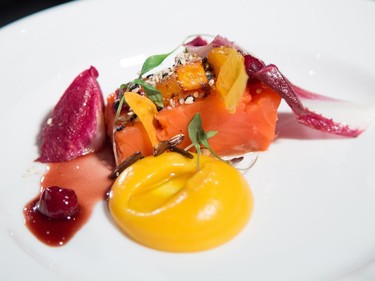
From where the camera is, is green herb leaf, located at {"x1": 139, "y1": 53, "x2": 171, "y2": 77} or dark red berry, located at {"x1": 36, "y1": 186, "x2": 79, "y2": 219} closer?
dark red berry, located at {"x1": 36, "y1": 186, "x2": 79, "y2": 219}

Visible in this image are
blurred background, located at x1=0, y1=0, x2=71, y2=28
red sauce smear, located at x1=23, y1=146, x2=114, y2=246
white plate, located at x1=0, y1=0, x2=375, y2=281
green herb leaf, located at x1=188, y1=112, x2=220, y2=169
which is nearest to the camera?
white plate, located at x1=0, y1=0, x2=375, y2=281

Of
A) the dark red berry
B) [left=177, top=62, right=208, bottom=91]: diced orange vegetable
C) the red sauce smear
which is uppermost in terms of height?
[left=177, top=62, right=208, bottom=91]: diced orange vegetable

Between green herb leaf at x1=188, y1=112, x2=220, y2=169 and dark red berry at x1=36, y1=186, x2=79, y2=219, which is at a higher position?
green herb leaf at x1=188, y1=112, x2=220, y2=169

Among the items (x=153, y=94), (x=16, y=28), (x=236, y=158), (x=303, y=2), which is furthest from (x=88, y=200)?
(x=303, y=2)

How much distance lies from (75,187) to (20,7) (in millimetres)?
2239

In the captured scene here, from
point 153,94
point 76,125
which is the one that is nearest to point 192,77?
point 153,94

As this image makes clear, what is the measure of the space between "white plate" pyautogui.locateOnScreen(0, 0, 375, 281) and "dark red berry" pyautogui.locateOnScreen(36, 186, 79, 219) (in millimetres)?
114

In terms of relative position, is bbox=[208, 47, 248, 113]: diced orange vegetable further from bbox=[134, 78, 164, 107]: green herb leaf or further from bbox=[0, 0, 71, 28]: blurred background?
bbox=[0, 0, 71, 28]: blurred background

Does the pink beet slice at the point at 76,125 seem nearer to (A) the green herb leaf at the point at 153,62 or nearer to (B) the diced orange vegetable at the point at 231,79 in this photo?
(A) the green herb leaf at the point at 153,62

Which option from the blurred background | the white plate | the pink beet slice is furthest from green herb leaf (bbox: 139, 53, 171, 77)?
the blurred background

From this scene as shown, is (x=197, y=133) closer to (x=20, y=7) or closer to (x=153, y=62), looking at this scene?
(x=153, y=62)

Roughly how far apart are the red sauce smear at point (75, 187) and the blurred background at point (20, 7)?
6.08 ft

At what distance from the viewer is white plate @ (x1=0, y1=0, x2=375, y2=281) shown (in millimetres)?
2225

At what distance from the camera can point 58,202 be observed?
2416mm
